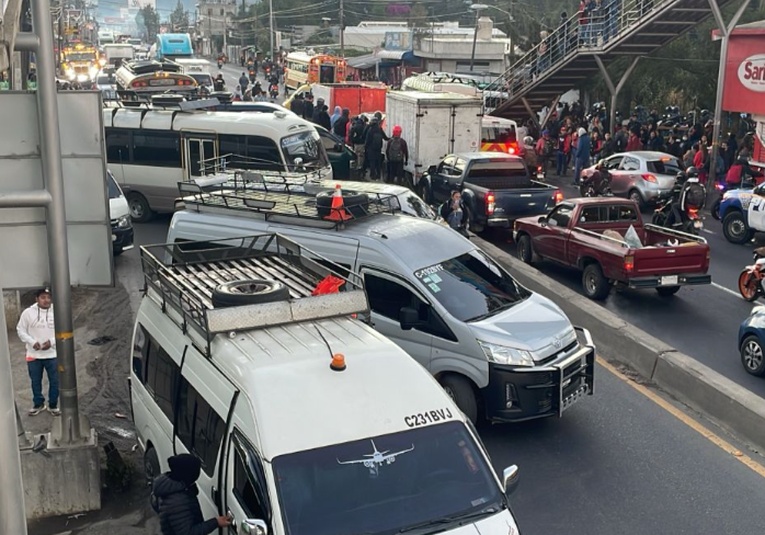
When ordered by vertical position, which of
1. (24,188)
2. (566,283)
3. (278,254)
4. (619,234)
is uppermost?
(24,188)

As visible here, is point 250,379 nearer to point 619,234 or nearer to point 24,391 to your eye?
point 24,391

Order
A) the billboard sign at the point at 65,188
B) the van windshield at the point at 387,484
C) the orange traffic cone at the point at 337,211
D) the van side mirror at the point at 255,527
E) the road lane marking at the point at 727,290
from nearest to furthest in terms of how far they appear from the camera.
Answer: the van side mirror at the point at 255,527 < the van windshield at the point at 387,484 < the billboard sign at the point at 65,188 < the orange traffic cone at the point at 337,211 < the road lane marking at the point at 727,290

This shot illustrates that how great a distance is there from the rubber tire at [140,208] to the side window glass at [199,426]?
13964 millimetres

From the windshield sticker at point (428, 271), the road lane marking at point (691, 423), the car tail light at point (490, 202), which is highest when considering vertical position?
the windshield sticker at point (428, 271)

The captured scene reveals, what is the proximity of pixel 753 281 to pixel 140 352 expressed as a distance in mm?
10059

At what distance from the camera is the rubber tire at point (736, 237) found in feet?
59.7

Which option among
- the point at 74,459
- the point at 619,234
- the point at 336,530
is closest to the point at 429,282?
the point at 74,459

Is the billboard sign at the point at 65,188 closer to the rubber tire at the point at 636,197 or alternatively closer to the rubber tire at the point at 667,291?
Answer: the rubber tire at the point at 667,291

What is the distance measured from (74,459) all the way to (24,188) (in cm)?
238

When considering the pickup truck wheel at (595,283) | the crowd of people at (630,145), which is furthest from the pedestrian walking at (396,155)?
the pickup truck wheel at (595,283)

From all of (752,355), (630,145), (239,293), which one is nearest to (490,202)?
(752,355)

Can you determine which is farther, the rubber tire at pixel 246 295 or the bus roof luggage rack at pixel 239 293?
the rubber tire at pixel 246 295

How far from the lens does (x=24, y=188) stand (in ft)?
23.9

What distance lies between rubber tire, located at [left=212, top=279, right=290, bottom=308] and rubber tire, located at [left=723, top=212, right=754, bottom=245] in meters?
14.0
